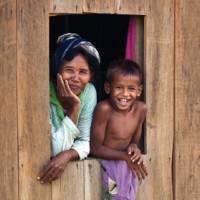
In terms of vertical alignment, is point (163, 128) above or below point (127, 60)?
below

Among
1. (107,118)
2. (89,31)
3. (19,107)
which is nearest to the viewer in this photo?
(19,107)

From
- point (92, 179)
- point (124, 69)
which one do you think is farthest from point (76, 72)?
point (92, 179)

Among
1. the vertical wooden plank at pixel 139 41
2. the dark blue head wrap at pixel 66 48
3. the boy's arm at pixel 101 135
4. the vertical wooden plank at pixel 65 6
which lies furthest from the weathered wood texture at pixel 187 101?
the vertical wooden plank at pixel 65 6

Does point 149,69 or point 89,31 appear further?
point 89,31

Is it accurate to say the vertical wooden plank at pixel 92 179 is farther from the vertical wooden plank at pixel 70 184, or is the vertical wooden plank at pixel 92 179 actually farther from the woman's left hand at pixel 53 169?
the woman's left hand at pixel 53 169

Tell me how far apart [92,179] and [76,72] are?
1.94ft

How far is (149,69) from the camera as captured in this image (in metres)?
4.10

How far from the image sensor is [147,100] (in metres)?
4.12

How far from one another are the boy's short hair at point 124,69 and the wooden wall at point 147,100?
0.33 ft

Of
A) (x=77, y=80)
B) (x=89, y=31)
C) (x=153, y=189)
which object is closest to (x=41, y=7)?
(x=77, y=80)

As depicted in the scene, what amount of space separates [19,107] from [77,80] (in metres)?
0.38

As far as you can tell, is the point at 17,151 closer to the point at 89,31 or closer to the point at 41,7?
the point at 41,7

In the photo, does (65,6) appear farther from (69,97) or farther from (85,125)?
(85,125)

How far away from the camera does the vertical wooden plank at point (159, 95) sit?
13.4ft
